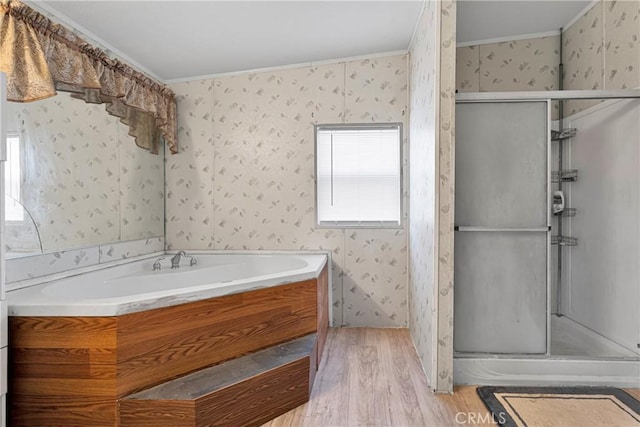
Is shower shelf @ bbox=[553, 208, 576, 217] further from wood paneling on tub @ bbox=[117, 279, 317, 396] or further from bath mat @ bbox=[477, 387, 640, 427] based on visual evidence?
wood paneling on tub @ bbox=[117, 279, 317, 396]

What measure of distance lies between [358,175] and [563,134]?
168 cm

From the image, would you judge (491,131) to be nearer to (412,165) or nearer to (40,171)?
(412,165)

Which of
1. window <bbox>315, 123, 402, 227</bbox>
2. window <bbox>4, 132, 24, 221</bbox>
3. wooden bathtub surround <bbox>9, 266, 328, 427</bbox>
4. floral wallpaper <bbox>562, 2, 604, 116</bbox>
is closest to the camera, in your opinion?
wooden bathtub surround <bbox>9, 266, 328, 427</bbox>

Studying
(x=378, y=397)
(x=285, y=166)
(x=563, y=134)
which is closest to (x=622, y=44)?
(x=563, y=134)

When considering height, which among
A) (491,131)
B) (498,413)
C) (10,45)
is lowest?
(498,413)

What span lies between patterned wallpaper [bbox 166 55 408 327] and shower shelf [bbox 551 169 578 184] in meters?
1.36

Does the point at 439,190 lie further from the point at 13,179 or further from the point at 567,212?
the point at 13,179

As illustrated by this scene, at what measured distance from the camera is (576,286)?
3129 millimetres

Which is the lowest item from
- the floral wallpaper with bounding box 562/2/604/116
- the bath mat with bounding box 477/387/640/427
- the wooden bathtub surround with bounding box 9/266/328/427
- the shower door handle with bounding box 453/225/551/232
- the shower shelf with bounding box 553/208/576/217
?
the bath mat with bounding box 477/387/640/427

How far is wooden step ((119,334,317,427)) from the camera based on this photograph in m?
1.71

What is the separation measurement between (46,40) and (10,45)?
239 mm

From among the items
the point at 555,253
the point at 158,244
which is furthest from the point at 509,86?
the point at 158,244

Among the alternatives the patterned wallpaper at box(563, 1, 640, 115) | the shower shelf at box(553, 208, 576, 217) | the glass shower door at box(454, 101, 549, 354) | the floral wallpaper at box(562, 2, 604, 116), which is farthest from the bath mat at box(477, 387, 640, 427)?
the floral wallpaper at box(562, 2, 604, 116)

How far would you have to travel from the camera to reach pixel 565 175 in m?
3.24
